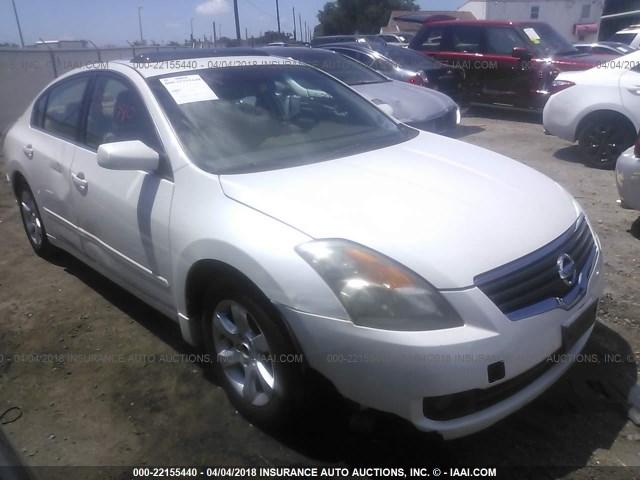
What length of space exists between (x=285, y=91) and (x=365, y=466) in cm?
225

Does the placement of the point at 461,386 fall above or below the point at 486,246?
below

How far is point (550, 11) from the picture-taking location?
42281mm

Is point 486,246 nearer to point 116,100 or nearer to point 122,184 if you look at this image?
point 122,184

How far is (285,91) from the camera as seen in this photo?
139 inches

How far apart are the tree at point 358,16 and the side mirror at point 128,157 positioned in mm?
59144

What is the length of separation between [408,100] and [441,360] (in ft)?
18.2

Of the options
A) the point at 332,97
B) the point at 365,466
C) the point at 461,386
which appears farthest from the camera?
the point at 332,97

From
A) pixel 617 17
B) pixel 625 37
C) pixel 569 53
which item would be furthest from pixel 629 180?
pixel 617 17

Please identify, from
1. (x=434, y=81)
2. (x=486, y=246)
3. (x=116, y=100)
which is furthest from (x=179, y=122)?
(x=434, y=81)

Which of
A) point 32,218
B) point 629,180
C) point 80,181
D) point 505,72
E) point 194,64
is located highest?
point 194,64

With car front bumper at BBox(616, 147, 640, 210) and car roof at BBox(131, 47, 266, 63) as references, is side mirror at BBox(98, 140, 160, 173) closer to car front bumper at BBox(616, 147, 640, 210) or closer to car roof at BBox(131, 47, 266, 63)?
car roof at BBox(131, 47, 266, 63)

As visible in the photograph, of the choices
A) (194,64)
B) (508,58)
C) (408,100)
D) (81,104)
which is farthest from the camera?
(508,58)

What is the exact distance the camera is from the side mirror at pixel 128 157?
2723 millimetres

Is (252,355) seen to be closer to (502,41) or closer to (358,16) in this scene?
(502,41)
